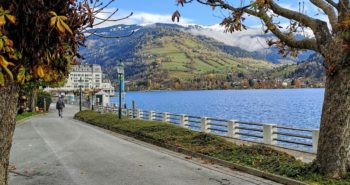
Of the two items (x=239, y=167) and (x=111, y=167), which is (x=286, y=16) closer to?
(x=239, y=167)

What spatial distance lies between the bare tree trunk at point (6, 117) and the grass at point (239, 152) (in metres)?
6.87

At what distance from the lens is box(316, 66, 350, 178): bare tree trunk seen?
400 inches

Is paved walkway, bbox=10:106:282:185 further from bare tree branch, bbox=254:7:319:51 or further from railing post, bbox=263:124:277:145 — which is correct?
railing post, bbox=263:124:277:145

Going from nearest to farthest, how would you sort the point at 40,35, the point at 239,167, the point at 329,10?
the point at 40,35 < the point at 329,10 < the point at 239,167

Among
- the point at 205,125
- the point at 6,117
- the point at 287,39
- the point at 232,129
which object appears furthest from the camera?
the point at 205,125

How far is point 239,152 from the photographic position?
47.1 feet

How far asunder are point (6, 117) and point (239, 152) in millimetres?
10057

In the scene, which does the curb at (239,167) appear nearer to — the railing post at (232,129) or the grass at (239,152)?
the grass at (239,152)

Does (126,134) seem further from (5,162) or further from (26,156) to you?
(5,162)

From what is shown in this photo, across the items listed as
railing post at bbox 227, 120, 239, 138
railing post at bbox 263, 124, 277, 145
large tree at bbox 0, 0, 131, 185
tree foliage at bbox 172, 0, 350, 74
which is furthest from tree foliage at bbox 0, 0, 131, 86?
railing post at bbox 227, 120, 239, 138

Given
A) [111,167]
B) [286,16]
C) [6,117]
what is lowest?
[111,167]

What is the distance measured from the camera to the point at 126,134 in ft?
79.8

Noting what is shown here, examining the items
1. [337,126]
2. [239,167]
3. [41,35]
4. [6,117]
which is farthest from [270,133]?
[41,35]

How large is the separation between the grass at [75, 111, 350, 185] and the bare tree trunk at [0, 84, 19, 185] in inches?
271
